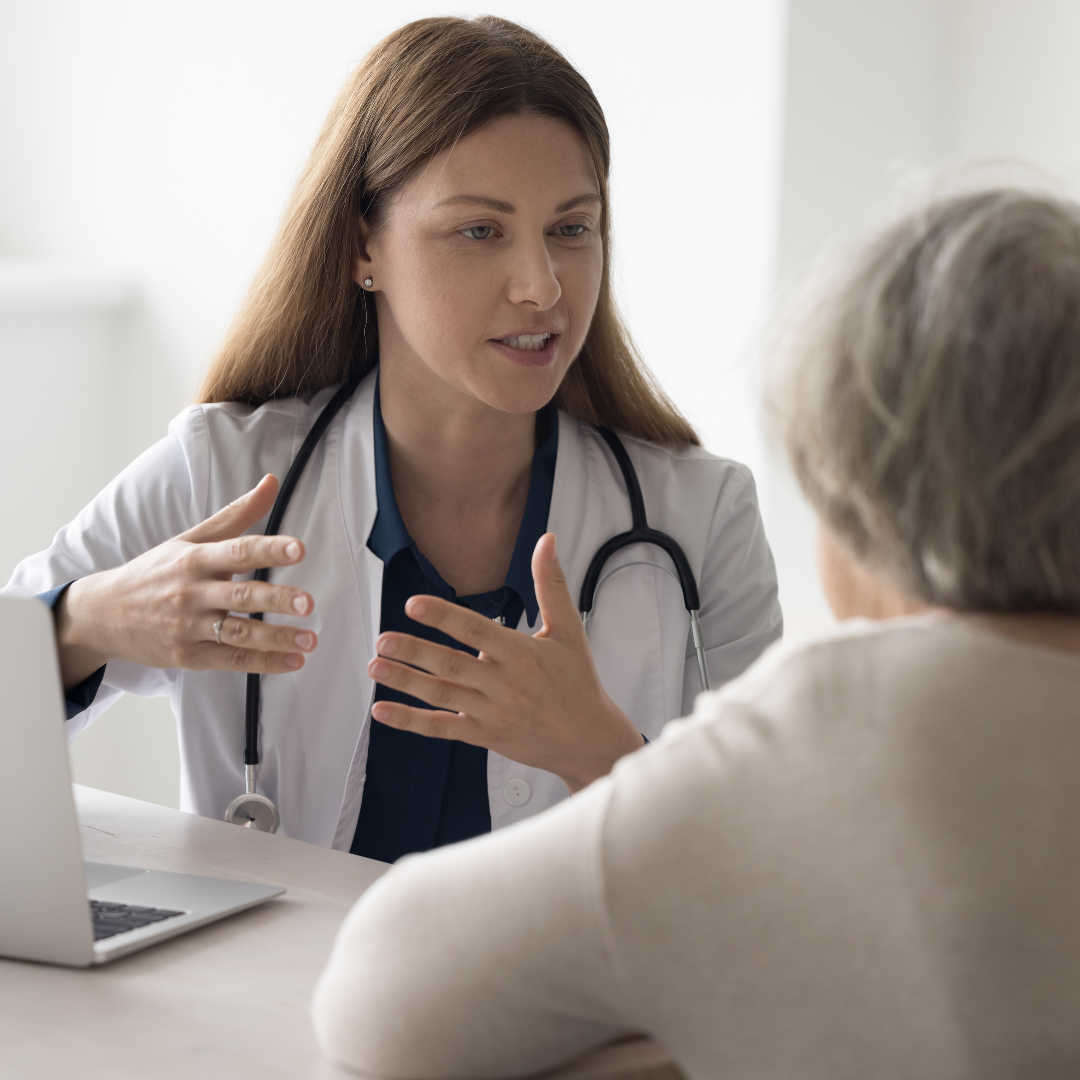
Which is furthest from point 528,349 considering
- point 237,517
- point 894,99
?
point 894,99

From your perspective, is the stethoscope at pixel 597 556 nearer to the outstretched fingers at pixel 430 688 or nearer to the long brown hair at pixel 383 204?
the long brown hair at pixel 383 204

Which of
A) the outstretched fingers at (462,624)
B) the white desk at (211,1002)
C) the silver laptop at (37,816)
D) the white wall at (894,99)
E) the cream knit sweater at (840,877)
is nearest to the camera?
the cream knit sweater at (840,877)

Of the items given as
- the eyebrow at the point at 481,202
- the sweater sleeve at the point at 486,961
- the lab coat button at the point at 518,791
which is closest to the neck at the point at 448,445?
the eyebrow at the point at 481,202

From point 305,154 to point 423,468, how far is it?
3.72 feet

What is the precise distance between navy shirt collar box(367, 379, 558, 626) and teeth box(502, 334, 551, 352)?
0.62ft

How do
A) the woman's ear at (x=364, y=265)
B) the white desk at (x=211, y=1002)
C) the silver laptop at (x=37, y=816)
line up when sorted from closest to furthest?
1. the white desk at (x=211, y=1002)
2. the silver laptop at (x=37, y=816)
3. the woman's ear at (x=364, y=265)

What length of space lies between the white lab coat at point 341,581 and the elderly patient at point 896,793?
82cm

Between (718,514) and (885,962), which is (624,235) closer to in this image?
(718,514)

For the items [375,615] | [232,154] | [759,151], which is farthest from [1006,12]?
[375,615]

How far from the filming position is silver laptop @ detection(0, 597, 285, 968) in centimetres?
86

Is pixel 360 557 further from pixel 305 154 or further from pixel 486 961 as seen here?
pixel 305 154

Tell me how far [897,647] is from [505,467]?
41.6 inches

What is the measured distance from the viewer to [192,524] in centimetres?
152

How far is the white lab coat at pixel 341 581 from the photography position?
57.0 inches
